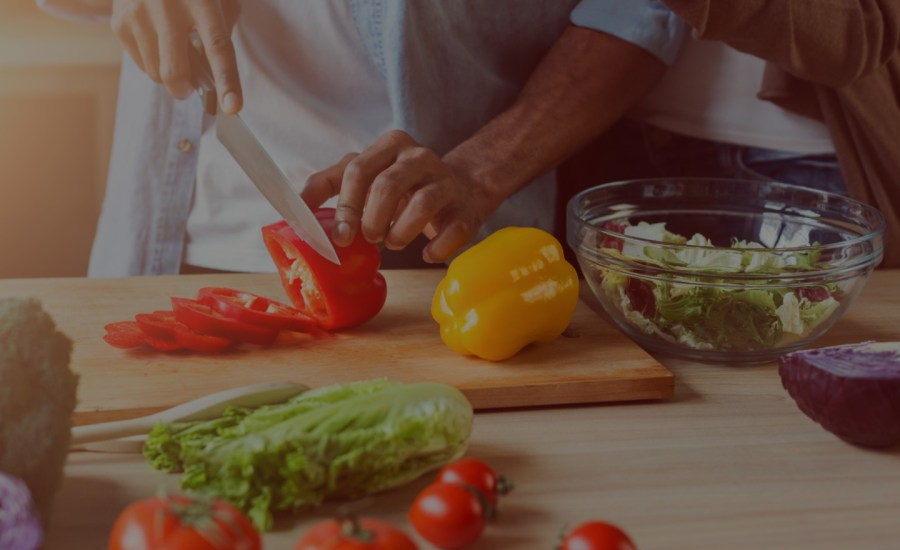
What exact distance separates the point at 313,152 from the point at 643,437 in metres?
1.08

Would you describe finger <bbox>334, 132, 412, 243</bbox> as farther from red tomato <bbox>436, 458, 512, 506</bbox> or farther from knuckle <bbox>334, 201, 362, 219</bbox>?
red tomato <bbox>436, 458, 512, 506</bbox>

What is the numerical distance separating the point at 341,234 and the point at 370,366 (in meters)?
0.22

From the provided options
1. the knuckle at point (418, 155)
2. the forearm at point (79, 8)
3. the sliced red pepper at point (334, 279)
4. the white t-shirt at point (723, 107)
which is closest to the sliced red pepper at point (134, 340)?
the sliced red pepper at point (334, 279)

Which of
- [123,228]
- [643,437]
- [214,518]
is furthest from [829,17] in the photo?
[123,228]

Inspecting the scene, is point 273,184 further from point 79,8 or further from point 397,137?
point 79,8

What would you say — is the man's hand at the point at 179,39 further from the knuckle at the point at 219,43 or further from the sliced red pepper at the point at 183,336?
the sliced red pepper at the point at 183,336

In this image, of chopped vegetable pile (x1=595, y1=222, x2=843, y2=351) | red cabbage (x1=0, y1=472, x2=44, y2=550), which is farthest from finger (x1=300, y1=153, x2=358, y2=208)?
red cabbage (x1=0, y1=472, x2=44, y2=550)

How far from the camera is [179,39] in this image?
1.62 metres

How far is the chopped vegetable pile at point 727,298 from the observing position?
54.7 inches

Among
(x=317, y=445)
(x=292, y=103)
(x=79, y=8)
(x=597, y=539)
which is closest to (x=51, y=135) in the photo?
(x=79, y=8)

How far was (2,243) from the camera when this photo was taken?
11.1ft

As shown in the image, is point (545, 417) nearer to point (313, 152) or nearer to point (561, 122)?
point (561, 122)

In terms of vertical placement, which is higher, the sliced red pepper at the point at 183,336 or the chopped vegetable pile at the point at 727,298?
the chopped vegetable pile at the point at 727,298

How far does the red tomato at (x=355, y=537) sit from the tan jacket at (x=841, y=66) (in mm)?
985
